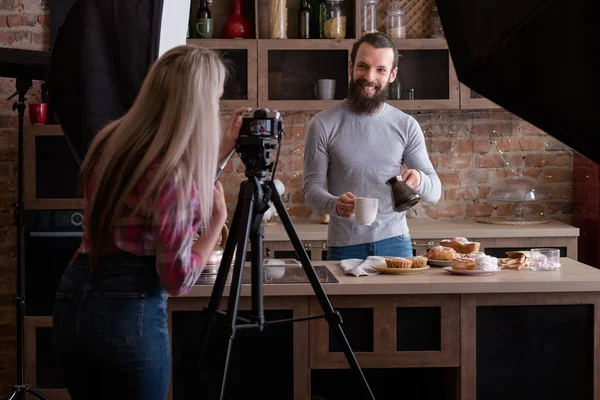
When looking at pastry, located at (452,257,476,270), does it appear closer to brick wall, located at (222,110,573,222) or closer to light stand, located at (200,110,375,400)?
light stand, located at (200,110,375,400)

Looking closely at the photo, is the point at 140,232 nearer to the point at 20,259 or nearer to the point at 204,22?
the point at 20,259

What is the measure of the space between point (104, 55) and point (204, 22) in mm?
2374

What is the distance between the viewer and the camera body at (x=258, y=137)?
2117 mm

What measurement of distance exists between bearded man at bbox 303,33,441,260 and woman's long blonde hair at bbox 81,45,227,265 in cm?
148

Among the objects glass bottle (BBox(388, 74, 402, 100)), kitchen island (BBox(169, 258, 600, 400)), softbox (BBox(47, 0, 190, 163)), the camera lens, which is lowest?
kitchen island (BBox(169, 258, 600, 400))

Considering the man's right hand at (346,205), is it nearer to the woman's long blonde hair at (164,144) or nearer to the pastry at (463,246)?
the pastry at (463,246)

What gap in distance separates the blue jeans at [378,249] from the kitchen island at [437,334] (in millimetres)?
494

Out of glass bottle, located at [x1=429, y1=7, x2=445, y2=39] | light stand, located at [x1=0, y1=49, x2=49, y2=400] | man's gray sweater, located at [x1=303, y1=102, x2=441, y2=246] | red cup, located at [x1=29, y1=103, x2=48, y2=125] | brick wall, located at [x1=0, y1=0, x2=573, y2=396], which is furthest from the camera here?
brick wall, located at [x1=0, y1=0, x2=573, y2=396]

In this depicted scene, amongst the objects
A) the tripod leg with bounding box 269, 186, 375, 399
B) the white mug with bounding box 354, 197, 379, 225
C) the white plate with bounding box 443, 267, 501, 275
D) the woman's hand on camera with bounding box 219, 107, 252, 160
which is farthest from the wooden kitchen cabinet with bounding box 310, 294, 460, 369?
the woman's hand on camera with bounding box 219, 107, 252, 160

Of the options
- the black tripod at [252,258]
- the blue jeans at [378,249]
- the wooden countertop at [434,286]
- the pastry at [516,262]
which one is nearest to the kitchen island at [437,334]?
A: the wooden countertop at [434,286]

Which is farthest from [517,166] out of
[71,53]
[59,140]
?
[71,53]

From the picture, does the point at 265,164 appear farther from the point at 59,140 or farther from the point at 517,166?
the point at 517,166

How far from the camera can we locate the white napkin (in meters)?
2.73

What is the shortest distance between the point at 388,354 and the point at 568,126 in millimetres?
2194
